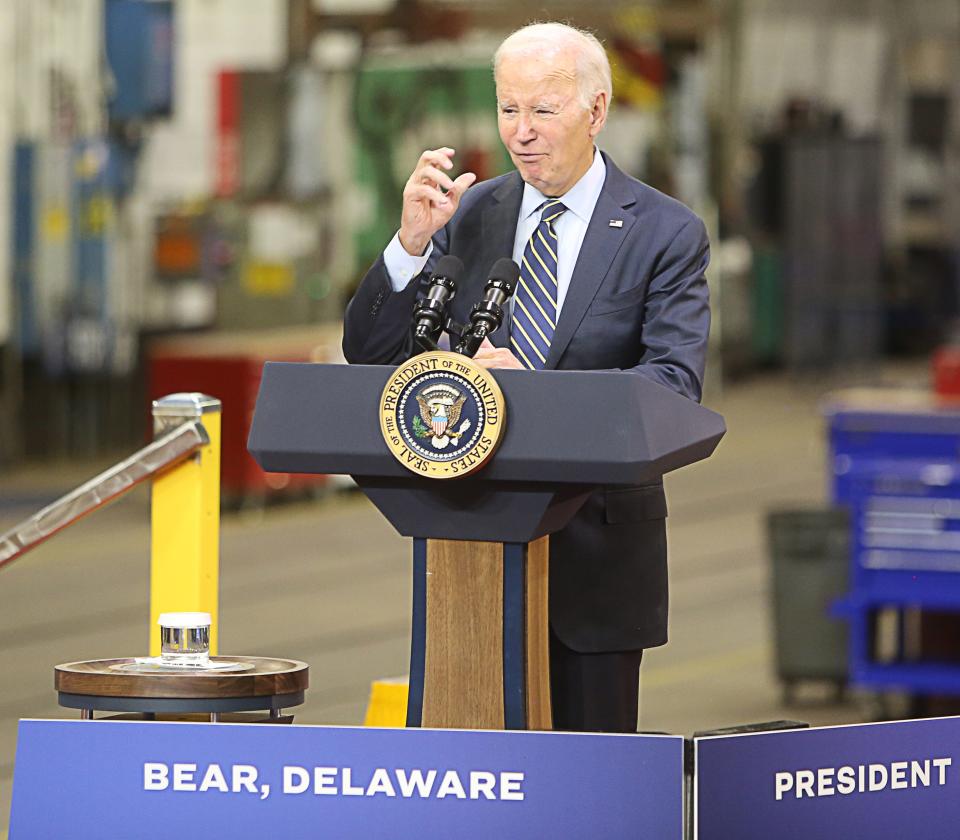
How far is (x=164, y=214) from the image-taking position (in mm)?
12805

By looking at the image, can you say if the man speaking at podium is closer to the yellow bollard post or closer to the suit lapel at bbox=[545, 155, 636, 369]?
the suit lapel at bbox=[545, 155, 636, 369]

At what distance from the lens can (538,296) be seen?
297cm

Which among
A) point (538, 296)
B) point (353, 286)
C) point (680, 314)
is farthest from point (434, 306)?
point (353, 286)

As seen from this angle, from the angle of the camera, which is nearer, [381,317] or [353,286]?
[381,317]

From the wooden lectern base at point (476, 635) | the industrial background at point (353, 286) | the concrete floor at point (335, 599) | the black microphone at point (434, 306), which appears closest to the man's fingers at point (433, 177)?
the black microphone at point (434, 306)

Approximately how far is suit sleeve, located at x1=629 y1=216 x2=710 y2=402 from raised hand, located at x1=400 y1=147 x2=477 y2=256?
32 cm

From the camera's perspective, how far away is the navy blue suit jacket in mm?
2898

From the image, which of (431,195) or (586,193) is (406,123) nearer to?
(586,193)

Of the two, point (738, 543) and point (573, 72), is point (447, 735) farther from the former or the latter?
point (738, 543)

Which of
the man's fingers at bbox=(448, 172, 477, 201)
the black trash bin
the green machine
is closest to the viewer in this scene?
the man's fingers at bbox=(448, 172, 477, 201)

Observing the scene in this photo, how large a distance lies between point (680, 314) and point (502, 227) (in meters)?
0.30

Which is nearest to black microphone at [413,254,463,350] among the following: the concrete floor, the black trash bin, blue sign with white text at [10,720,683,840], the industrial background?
blue sign with white text at [10,720,683,840]

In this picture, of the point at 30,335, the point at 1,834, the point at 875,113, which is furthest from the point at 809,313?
the point at 1,834

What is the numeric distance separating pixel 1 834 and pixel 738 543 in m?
→ 5.94
